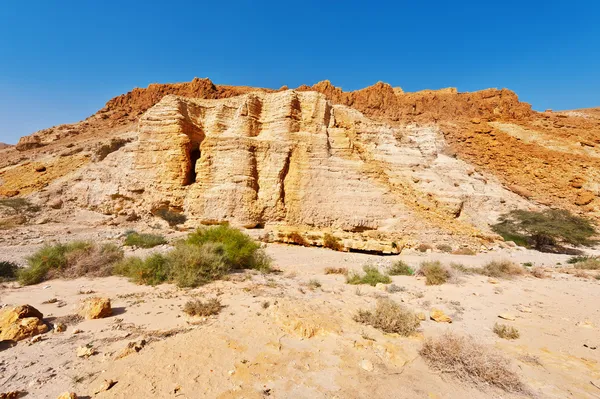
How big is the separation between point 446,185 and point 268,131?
12493mm

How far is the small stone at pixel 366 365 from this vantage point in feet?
9.21

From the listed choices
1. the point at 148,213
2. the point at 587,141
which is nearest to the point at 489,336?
the point at 148,213

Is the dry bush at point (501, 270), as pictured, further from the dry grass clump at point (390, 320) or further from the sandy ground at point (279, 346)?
the dry grass clump at point (390, 320)

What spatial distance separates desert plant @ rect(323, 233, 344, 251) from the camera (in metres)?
12.7

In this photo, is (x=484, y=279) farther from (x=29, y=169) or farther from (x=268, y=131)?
(x=29, y=169)

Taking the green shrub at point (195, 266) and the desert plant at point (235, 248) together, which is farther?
the desert plant at point (235, 248)

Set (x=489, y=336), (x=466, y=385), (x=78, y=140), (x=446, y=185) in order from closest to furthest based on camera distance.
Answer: (x=466, y=385) < (x=489, y=336) < (x=446, y=185) < (x=78, y=140)

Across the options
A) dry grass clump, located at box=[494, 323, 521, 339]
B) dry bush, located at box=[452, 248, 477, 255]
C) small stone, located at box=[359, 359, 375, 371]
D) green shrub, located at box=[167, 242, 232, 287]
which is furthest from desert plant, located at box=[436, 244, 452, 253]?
small stone, located at box=[359, 359, 375, 371]

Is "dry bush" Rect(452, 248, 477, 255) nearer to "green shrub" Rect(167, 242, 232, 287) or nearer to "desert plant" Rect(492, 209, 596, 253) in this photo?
"desert plant" Rect(492, 209, 596, 253)

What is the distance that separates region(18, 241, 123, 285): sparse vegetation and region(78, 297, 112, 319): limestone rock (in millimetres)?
2838

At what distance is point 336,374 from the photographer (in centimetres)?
269

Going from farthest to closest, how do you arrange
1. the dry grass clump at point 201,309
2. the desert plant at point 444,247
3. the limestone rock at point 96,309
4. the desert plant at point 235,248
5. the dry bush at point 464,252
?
the desert plant at point 444,247, the dry bush at point 464,252, the desert plant at point 235,248, the dry grass clump at point 201,309, the limestone rock at point 96,309

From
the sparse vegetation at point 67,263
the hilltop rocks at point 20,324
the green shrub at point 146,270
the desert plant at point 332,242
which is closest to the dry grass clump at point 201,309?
the hilltop rocks at point 20,324

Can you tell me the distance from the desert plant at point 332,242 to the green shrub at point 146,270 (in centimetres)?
826
